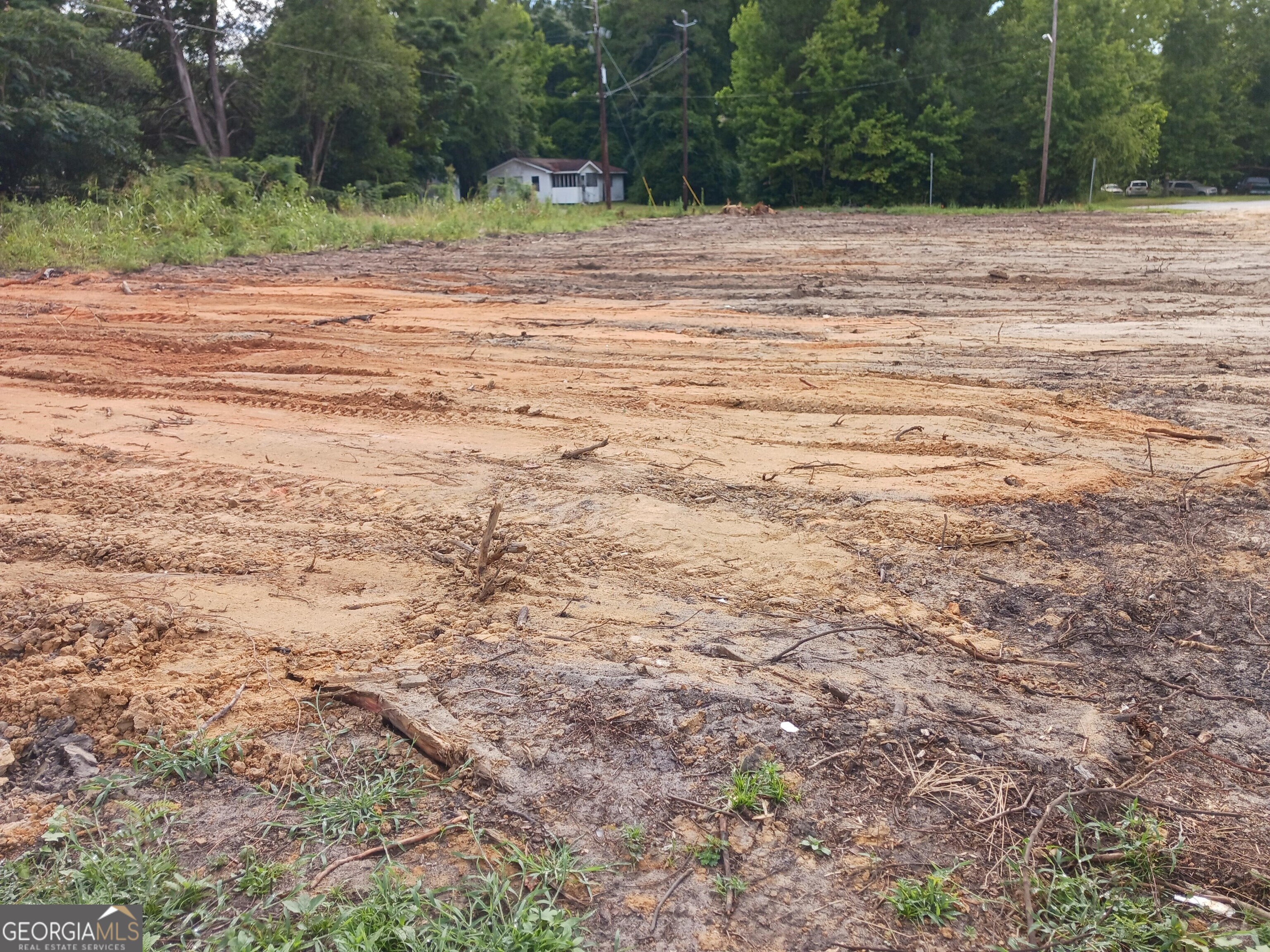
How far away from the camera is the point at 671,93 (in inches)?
2354

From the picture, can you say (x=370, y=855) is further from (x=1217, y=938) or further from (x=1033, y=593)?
(x=1033, y=593)

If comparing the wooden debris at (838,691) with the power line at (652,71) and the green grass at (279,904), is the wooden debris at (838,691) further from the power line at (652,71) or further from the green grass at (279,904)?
the power line at (652,71)

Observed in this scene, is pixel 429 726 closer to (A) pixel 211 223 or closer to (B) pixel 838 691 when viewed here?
(B) pixel 838 691

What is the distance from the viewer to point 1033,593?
4527 millimetres

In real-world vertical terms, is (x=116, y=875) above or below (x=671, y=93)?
below

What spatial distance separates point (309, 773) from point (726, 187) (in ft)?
202

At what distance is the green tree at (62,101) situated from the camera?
26016 millimetres

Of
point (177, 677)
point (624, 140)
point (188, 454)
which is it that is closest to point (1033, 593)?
point (177, 677)

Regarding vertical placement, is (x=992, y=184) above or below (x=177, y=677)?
above

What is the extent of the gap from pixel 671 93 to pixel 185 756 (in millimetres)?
61743

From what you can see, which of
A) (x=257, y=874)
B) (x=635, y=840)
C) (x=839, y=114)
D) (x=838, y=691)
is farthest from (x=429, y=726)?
(x=839, y=114)

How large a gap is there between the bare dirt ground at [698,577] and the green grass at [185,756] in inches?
3.3

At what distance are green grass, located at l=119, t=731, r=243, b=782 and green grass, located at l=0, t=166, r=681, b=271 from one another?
15.2 metres

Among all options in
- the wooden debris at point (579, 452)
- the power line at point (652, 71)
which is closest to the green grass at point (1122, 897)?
the wooden debris at point (579, 452)
